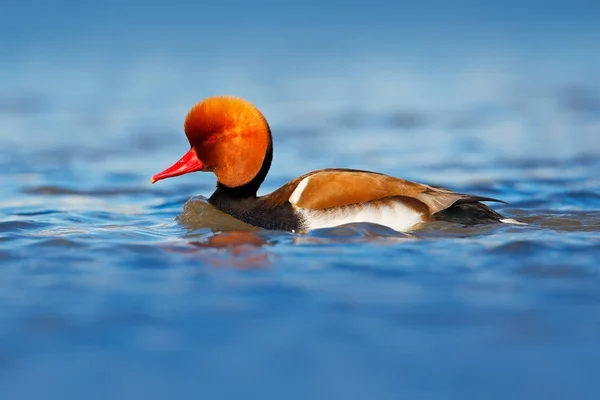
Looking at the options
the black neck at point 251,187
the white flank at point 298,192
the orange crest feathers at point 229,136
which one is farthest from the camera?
the black neck at point 251,187

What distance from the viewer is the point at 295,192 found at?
6.82 meters

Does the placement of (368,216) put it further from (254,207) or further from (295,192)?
(254,207)

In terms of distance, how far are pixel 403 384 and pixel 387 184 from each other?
116 inches

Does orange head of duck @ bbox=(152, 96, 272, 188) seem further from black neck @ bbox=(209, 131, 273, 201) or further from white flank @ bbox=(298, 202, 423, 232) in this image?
white flank @ bbox=(298, 202, 423, 232)

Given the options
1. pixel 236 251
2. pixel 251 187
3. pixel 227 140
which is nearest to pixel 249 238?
pixel 236 251

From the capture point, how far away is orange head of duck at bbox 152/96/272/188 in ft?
23.4

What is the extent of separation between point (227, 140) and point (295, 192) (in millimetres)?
719

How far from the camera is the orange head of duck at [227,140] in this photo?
712cm

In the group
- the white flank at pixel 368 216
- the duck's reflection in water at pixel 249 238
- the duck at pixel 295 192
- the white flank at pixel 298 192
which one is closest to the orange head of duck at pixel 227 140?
the duck at pixel 295 192

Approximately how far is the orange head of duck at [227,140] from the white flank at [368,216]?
2.64 ft

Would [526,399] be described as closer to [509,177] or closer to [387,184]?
[387,184]

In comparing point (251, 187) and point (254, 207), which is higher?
point (251, 187)

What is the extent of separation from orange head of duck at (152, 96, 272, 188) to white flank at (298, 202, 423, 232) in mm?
803

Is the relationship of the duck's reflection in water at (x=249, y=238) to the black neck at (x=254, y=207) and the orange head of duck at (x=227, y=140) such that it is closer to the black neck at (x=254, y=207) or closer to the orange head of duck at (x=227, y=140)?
the black neck at (x=254, y=207)
